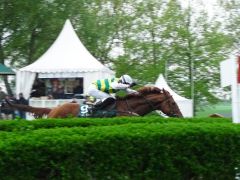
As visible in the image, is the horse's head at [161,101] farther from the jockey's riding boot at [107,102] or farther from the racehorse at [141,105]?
the jockey's riding boot at [107,102]

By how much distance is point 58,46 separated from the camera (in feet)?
75.6

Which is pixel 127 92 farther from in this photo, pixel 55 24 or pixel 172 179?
pixel 55 24

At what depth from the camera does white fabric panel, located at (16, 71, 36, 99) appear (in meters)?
23.2

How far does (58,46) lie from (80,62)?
1.46 metres

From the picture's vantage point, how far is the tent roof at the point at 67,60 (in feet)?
72.0

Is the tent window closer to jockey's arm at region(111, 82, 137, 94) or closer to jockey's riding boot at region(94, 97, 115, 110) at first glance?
jockey's arm at region(111, 82, 137, 94)

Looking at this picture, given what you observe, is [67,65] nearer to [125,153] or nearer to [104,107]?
[104,107]

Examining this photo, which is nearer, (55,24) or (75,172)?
(75,172)

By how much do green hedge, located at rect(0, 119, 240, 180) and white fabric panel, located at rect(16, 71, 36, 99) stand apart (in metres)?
16.2

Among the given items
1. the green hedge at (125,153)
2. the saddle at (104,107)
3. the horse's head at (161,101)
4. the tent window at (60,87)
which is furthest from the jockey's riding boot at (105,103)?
the tent window at (60,87)

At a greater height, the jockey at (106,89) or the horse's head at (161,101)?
the jockey at (106,89)

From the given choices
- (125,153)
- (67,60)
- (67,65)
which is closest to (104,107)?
(125,153)

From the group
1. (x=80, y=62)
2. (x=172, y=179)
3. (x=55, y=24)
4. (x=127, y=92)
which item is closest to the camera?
(x=172, y=179)

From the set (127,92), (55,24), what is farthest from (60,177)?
(55,24)
